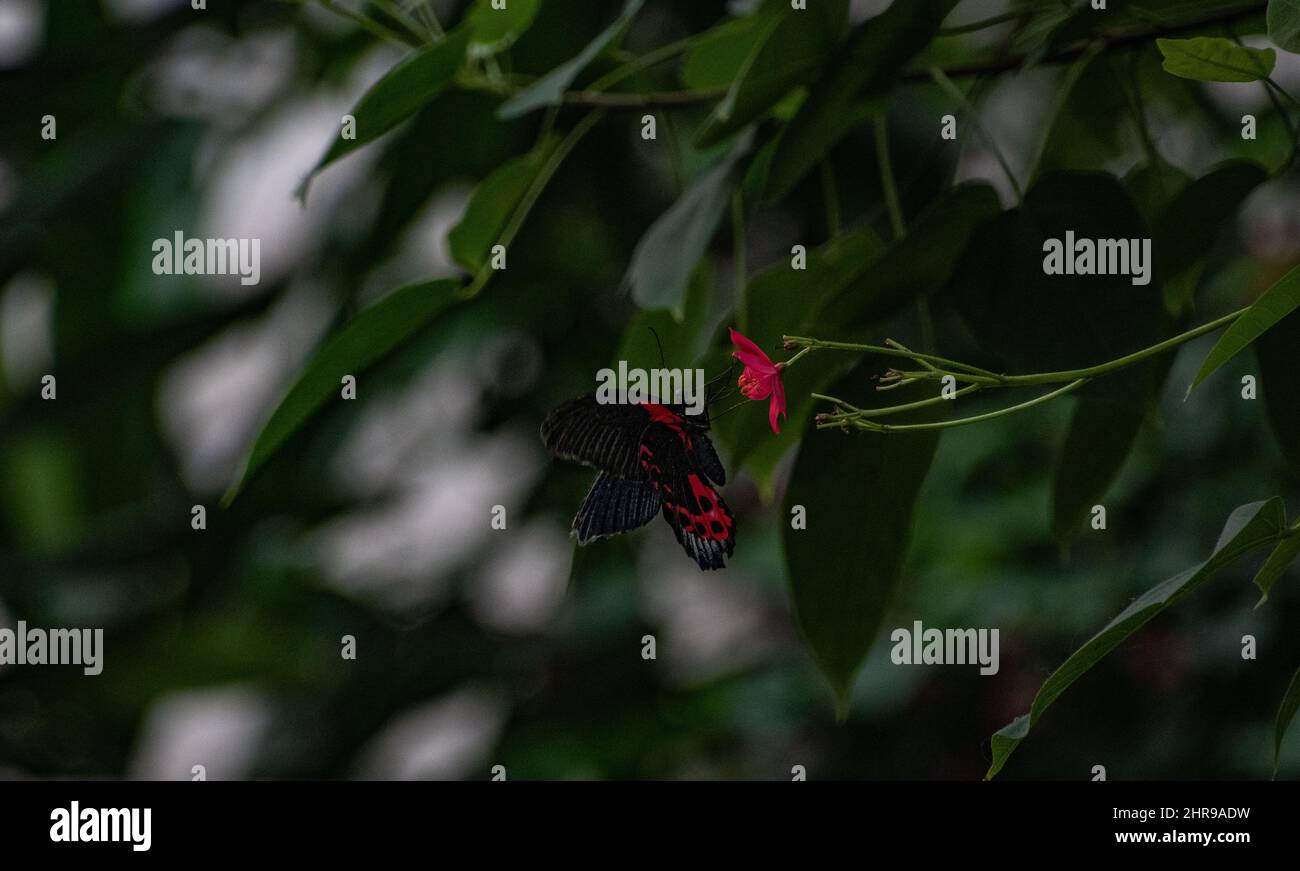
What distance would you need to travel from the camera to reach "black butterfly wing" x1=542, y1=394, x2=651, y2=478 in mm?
269

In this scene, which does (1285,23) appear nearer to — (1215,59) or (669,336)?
(1215,59)

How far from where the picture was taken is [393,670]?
0.82m

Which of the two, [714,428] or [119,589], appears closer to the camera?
[714,428]

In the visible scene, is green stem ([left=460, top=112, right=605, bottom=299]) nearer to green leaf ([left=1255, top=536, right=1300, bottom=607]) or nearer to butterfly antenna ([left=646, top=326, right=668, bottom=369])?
butterfly antenna ([left=646, top=326, right=668, bottom=369])

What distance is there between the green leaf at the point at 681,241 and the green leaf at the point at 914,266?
0.04 metres

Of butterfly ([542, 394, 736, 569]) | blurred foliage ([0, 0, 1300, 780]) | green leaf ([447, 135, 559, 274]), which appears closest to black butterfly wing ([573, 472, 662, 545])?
butterfly ([542, 394, 736, 569])

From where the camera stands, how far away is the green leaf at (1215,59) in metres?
0.21

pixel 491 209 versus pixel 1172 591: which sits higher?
pixel 491 209

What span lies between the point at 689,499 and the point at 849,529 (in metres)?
0.07

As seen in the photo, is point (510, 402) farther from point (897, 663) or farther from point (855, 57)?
point (855, 57)

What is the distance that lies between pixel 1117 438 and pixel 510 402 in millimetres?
Answer: 487

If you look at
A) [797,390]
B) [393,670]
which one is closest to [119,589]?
[393,670]

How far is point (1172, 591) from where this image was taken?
204 mm

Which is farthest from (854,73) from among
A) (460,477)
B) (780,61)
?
(460,477)
